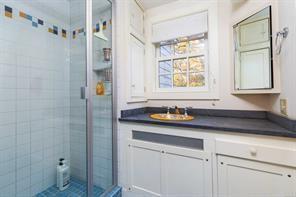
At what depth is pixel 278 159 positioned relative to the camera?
3.02ft

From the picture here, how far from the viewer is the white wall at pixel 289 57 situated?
3.06ft

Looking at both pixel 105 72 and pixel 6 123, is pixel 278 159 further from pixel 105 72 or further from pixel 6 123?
pixel 6 123

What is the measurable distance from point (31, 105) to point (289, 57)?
2.28 metres

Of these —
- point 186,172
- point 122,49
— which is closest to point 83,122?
point 122,49

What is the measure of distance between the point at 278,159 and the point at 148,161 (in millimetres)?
946

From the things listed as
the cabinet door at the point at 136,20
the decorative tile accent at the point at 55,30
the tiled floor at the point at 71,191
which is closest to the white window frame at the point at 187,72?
the cabinet door at the point at 136,20

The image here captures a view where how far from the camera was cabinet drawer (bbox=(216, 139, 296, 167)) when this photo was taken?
0.90 metres

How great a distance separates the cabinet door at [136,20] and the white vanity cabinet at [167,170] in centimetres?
128

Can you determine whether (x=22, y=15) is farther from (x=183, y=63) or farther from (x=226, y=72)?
(x=226, y=72)

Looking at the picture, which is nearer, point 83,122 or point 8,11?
point 8,11

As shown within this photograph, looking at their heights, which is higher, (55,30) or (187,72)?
(55,30)

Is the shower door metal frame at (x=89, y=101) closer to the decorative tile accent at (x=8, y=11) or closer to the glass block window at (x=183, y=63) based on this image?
the decorative tile accent at (x=8, y=11)

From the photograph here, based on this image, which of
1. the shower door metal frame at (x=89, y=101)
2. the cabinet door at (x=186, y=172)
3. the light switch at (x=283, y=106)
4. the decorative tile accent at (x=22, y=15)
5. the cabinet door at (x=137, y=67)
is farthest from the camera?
the cabinet door at (x=137, y=67)

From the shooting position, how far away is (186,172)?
1236mm
